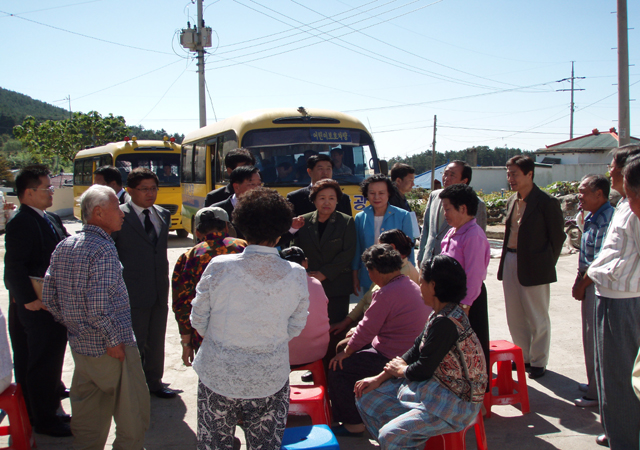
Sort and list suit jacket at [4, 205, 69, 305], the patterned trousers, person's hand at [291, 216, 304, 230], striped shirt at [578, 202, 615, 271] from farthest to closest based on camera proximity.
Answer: person's hand at [291, 216, 304, 230]
striped shirt at [578, 202, 615, 271]
suit jacket at [4, 205, 69, 305]
the patterned trousers

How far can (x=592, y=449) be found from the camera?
3328 mm

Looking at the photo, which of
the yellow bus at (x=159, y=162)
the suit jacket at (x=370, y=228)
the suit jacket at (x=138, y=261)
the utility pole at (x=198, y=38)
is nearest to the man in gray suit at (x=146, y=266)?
the suit jacket at (x=138, y=261)

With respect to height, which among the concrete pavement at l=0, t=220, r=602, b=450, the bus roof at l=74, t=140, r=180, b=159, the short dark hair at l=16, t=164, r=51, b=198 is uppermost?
the bus roof at l=74, t=140, r=180, b=159

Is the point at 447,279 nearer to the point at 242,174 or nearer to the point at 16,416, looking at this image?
the point at 242,174

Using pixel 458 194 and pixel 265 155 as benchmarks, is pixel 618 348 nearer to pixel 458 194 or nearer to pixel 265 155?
pixel 458 194

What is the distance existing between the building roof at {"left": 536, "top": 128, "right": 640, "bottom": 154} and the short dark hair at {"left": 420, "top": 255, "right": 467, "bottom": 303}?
4310cm

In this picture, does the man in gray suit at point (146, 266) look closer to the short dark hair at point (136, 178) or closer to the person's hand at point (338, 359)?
the short dark hair at point (136, 178)

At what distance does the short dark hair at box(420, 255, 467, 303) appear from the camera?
9.28 ft

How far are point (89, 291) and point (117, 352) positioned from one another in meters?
0.43

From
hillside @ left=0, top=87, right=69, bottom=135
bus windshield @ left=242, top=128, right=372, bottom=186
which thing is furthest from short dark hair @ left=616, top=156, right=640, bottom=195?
hillside @ left=0, top=87, right=69, bottom=135

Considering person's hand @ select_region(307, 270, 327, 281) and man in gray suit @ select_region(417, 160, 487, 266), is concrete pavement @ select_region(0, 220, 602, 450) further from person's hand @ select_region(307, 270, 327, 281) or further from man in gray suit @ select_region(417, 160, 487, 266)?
man in gray suit @ select_region(417, 160, 487, 266)

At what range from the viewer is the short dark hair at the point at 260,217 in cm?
233

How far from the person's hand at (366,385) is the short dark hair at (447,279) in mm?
728

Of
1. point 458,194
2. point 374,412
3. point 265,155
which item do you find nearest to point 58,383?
point 374,412
